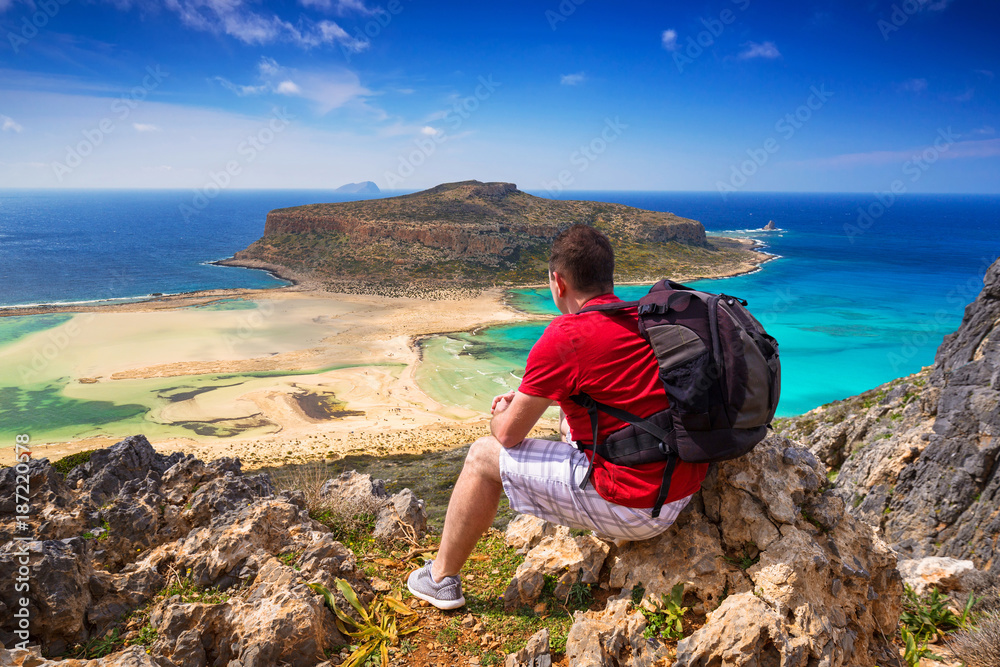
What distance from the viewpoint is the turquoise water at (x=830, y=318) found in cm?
3111

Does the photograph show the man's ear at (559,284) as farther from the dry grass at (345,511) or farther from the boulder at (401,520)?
the dry grass at (345,511)

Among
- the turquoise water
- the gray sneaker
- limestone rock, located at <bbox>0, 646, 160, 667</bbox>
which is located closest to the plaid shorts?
the gray sneaker

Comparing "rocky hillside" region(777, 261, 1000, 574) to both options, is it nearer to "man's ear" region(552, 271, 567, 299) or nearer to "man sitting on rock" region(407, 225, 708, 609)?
"man sitting on rock" region(407, 225, 708, 609)

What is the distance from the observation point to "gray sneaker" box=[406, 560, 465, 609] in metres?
3.48

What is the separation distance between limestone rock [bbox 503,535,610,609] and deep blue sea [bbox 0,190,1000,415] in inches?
902

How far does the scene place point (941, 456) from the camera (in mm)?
7332

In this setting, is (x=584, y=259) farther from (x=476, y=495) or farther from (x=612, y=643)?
(x=612, y=643)

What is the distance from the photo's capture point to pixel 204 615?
10.2ft

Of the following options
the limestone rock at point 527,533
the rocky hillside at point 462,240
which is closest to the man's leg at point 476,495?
the limestone rock at point 527,533

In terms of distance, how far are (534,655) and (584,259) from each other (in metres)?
2.26

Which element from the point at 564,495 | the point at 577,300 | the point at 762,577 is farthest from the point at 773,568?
the point at 577,300

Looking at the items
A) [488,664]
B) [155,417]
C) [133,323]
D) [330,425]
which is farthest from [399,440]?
[133,323]

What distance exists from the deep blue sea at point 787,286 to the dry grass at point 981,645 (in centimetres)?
2368

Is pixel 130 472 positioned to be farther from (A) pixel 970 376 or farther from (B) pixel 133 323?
(B) pixel 133 323
